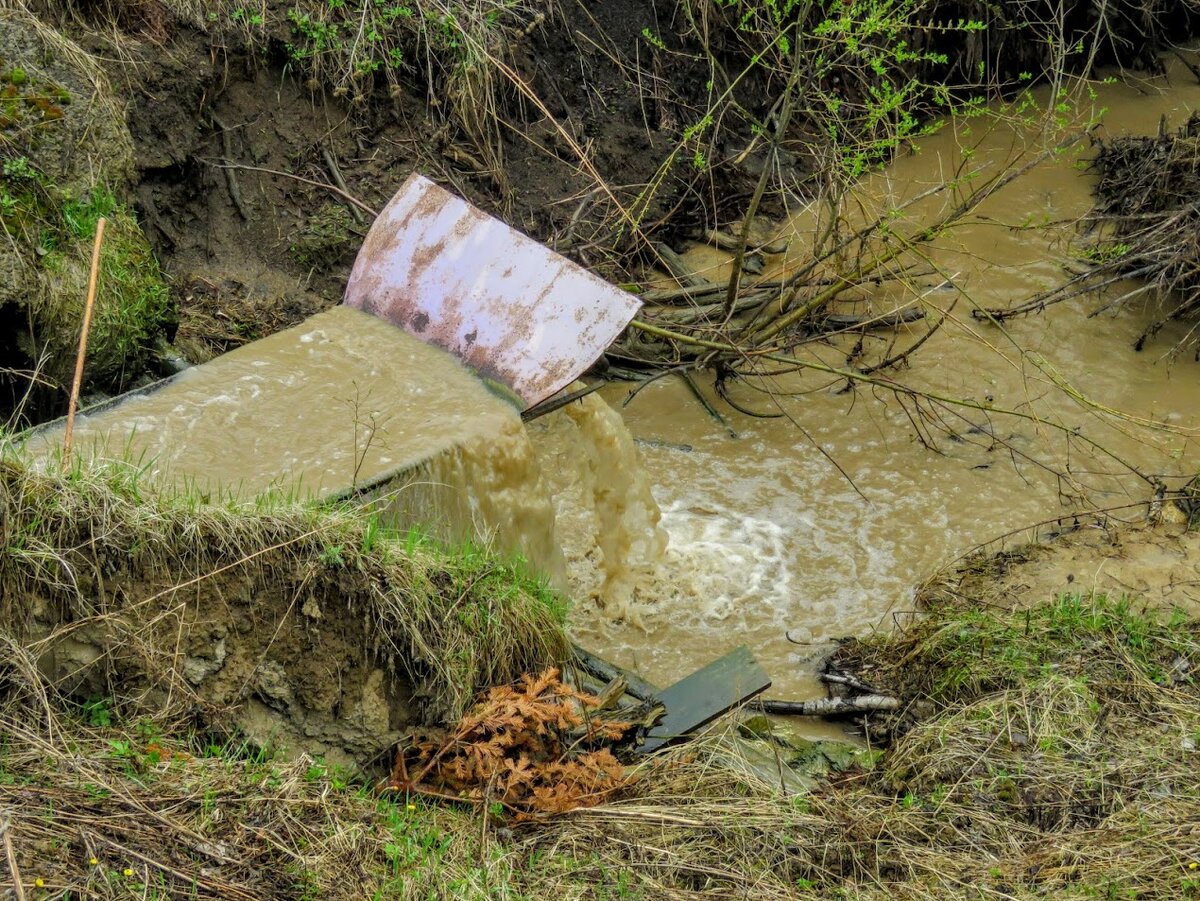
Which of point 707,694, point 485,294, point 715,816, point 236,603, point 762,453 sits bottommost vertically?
point 762,453

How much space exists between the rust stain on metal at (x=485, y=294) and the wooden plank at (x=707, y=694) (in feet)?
4.03

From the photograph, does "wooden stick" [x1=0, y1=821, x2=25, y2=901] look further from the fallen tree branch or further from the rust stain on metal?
the fallen tree branch

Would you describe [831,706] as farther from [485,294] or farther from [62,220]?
[62,220]

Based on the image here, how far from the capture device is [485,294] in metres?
5.00

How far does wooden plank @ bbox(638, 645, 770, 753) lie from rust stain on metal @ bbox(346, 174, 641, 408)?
123 centimetres

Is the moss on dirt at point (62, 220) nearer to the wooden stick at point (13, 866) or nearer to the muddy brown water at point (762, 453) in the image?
the muddy brown water at point (762, 453)

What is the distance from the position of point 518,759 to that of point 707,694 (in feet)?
3.20

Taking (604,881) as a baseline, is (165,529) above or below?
above

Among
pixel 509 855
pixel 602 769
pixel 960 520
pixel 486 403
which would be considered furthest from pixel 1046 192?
pixel 509 855

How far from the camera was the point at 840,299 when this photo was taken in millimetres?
7602

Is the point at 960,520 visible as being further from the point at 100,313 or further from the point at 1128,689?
the point at 100,313

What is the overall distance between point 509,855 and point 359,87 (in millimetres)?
4978

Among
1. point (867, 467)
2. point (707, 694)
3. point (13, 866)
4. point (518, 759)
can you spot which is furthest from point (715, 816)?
point (867, 467)

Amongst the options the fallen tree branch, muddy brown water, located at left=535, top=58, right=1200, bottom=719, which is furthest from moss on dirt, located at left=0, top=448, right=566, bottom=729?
muddy brown water, located at left=535, top=58, right=1200, bottom=719
